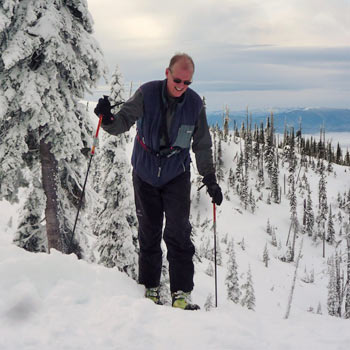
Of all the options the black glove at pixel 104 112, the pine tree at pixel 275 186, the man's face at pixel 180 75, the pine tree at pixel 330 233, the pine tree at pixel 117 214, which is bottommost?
the pine tree at pixel 330 233

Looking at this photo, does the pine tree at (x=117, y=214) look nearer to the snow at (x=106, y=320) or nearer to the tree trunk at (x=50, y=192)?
the tree trunk at (x=50, y=192)

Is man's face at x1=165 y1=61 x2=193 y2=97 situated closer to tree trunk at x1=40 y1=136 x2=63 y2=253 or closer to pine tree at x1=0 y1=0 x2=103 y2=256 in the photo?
pine tree at x1=0 y1=0 x2=103 y2=256

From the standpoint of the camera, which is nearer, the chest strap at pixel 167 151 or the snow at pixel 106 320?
the snow at pixel 106 320

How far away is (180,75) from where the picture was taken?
4137 mm

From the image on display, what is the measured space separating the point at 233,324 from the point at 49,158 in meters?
7.41

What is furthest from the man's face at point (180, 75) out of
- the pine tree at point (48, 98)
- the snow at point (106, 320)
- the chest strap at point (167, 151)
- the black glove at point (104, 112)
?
the pine tree at point (48, 98)

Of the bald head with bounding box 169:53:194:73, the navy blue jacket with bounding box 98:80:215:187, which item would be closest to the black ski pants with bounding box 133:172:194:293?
the navy blue jacket with bounding box 98:80:215:187

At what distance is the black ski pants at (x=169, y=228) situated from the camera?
4.53 meters

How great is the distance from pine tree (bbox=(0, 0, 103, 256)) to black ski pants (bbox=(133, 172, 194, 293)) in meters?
4.73

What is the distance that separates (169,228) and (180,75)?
198 centimetres

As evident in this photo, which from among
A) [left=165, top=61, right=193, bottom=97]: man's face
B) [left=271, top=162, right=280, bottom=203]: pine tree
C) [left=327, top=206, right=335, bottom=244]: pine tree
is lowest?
[left=327, top=206, right=335, bottom=244]: pine tree

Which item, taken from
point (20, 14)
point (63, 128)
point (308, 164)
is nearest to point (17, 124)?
point (63, 128)

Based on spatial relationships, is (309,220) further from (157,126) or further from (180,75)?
(180,75)

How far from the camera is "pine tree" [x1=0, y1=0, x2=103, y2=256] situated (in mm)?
8031
